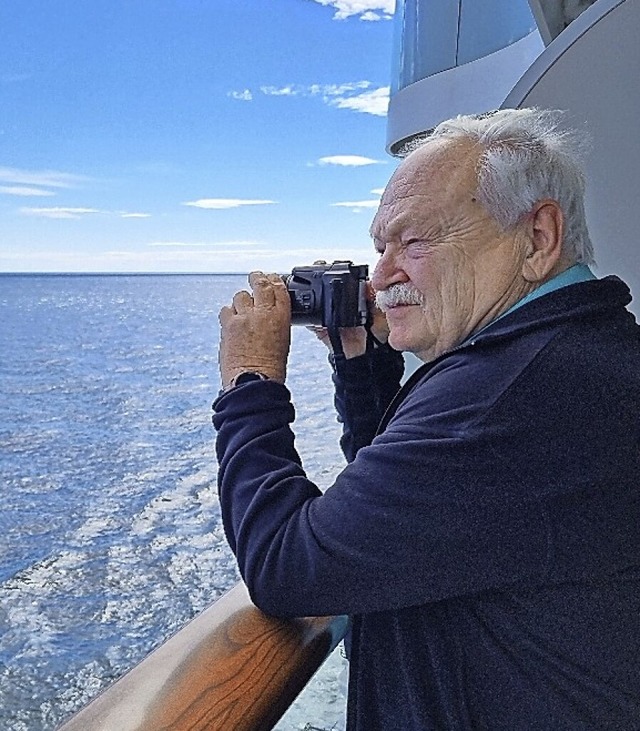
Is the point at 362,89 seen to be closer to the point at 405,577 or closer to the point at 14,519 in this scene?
the point at 14,519

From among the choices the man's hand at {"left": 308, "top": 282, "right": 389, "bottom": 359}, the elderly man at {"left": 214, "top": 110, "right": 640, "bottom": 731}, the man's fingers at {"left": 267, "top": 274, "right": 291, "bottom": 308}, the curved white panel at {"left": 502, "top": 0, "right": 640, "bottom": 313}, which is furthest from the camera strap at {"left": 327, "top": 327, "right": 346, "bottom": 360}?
the curved white panel at {"left": 502, "top": 0, "right": 640, "bottom": 313}

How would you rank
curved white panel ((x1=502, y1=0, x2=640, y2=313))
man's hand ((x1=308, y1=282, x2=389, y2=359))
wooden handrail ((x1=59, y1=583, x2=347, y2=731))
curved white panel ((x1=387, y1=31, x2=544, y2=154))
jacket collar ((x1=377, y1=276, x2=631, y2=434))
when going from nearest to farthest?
wooden handrail ((x1=59, y1=583, x2=347, y2=731)) → jacket collar ((x1=377, y1=276, x2=631, y2=434)) → man's hand ((x1=308, y1=282, x2=389, y2=359)) → curved white panel ((x1=502, y1=0, x2=640, y2=313)) → curved white panel ((x1=387, y1=31, x2=544, y2=154))

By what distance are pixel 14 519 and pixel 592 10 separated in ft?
12.8

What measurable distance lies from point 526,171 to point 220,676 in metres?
0.47

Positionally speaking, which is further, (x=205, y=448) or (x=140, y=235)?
(x=140, y=235)

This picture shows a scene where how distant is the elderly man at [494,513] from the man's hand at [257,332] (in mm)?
58

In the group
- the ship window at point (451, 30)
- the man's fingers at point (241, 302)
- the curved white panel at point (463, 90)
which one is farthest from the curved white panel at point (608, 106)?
the ship window at point (451, 30)

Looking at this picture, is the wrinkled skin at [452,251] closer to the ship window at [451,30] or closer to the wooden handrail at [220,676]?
the wooden handrail at [220,676]

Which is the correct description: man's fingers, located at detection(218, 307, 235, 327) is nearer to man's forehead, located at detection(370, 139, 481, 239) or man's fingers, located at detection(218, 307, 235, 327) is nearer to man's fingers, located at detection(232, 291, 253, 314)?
man's fingers, located at detection(232, 291, 253, 314)

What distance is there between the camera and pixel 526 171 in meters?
0.68

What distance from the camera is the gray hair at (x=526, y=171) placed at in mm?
677

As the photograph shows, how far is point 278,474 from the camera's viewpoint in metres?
0.64

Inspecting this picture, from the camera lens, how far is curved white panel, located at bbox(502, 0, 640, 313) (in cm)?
110

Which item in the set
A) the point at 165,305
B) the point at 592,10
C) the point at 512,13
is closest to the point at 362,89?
the point at 512,13
